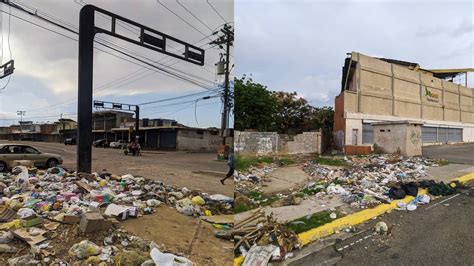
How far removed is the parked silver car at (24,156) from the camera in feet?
21.4

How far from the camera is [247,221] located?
13.5 feet

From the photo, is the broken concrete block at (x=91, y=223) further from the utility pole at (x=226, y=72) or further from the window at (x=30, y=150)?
the window at (x=30, y=150)

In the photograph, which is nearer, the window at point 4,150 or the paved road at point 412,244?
the paved road at point 412,244

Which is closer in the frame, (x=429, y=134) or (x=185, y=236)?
(x=185, y=236)

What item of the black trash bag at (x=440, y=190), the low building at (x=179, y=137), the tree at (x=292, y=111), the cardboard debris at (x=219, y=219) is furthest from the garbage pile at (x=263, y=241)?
the tree at (x=292, y=111)

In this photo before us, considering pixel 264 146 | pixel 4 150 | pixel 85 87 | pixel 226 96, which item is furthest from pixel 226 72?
pixel 264 146

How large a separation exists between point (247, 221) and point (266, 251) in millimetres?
761

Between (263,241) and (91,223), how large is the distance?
1.82m

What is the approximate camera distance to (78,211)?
4.10 m

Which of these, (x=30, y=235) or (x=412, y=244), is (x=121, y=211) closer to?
(x=30, y=235)

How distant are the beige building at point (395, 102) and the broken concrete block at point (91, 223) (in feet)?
51.6

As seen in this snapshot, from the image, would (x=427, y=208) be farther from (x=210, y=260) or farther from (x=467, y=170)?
(x=467, y=170)

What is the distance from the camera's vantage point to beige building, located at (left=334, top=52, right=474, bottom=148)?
18.2 metres

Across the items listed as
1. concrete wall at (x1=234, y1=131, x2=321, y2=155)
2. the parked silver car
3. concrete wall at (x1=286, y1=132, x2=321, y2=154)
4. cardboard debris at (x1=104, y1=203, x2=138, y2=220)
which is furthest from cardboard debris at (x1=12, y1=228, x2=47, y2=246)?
concrete wall at (x1=286, y1=132, x2=321, y2=154)
